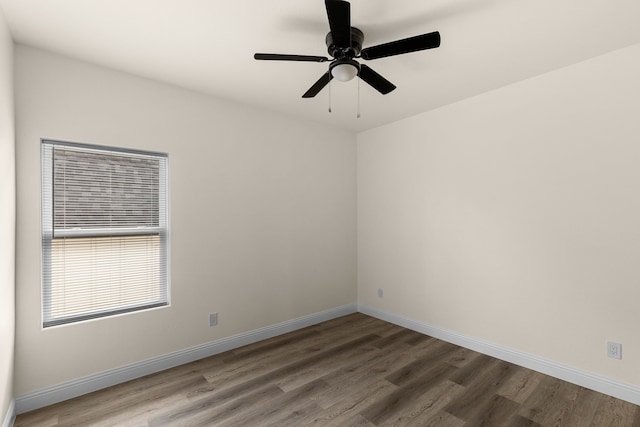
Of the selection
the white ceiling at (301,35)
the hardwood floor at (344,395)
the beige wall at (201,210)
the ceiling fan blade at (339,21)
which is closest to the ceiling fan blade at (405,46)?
the ceiling fan blade at (339,21)

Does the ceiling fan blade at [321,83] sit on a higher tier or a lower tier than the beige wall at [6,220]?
higher

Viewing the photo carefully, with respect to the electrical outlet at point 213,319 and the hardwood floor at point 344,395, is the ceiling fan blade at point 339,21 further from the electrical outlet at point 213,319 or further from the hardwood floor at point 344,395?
the electrical outlet at point 213,319

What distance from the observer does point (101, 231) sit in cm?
255

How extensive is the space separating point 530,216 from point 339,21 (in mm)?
2410

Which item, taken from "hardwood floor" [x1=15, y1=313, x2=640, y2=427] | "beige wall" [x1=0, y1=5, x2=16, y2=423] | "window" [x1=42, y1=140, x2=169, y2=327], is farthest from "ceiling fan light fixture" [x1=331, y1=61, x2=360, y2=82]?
"hardwood floor" [x1=15, y1=313, x2=640, y2=427]

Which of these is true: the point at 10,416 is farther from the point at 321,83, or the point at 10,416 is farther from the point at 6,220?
the point at 321,83

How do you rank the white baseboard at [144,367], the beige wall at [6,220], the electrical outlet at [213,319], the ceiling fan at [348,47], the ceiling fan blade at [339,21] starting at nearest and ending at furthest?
the ceiling fan blade at [339,21]
the ceiling fan at [348,47]
the beige wall at [6,220]
the white baseboard at [144,367]
the electrical outlet at [213,319]

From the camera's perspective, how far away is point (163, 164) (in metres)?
2.89

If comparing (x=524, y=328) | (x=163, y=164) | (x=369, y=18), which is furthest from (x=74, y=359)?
(x=524, y=328)

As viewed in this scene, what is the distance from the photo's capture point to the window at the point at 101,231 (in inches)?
93.0

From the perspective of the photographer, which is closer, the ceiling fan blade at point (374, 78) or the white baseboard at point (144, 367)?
the ceiling fan blade at point (374, 78)

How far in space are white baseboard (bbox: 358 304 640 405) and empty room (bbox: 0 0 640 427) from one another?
0.02 metres

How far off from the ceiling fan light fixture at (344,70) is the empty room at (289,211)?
0.9 inches

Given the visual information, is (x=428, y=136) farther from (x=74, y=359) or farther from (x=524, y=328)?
(x=74, y=359)
